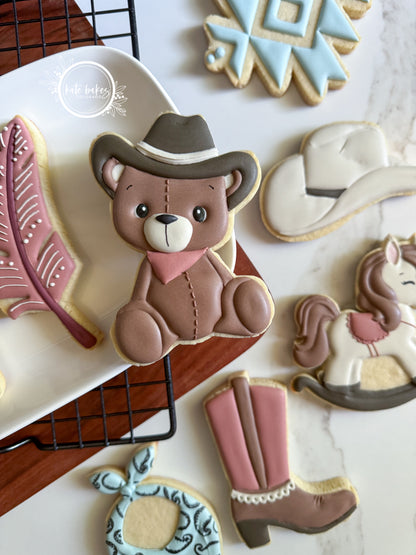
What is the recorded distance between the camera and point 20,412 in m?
0.75

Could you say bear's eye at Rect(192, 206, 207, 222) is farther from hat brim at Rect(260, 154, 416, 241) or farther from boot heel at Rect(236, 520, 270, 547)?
boot heel at Rect(236, 520, 270, 547)

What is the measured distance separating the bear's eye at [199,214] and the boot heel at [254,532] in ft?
1.73

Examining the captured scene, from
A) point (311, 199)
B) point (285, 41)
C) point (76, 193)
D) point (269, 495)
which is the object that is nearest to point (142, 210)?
point (76, 193)

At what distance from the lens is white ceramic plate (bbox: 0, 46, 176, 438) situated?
2.52 ft

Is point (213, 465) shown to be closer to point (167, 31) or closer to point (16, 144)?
point (16, 144)

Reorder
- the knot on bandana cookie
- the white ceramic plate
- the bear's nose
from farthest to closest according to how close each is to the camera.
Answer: the knot on bandana cookie < the white ceramic plate < the bear's nose

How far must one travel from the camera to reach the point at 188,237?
65cm

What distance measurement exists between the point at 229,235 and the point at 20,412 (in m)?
0.38

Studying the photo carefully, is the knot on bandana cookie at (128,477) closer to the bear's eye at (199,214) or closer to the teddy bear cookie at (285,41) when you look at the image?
the bear's eye at (199,214)

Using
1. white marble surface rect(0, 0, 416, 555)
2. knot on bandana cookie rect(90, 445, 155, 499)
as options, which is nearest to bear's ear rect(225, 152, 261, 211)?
white marble surface rect(0, 0, 416, 555)

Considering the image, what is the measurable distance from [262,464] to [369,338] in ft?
0.88

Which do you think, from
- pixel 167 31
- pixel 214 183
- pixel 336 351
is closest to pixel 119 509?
pixel 336 351

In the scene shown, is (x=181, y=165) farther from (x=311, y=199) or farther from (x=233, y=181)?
(x=311, y=199)

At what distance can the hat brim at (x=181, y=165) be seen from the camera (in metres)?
0.66
